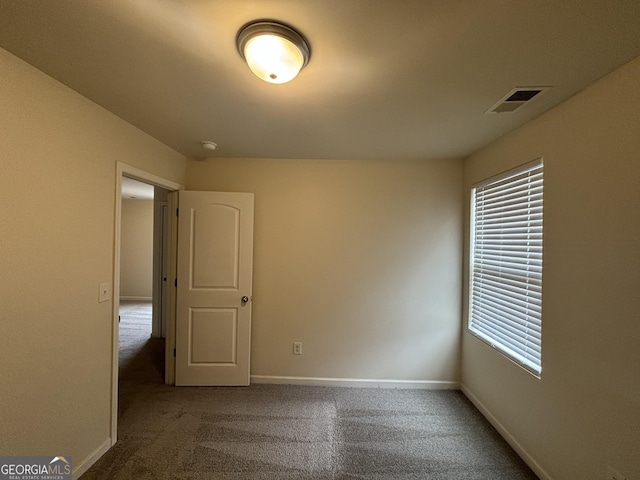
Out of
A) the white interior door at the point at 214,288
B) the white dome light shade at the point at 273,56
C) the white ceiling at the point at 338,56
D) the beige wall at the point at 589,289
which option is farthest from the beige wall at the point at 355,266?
the white dome light shade at the point at 273,56

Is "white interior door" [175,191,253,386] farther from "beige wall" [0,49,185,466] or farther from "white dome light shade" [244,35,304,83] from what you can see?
"white dome light shade" [244,35,304,83]

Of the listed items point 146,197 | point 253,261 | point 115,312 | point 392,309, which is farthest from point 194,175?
point 146,197

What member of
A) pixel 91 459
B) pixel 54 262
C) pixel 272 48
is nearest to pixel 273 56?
pixel 272 48

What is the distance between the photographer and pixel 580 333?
146 centimetres

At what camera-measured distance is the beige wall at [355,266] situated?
2760 millimetres

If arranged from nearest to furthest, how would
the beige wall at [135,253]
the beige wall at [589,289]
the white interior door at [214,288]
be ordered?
the beige wall at [589,289]
the white interior door at [214,288]
the beige wall at [135,253]

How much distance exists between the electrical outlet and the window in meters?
0.52

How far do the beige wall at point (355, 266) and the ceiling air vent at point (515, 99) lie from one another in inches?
42.6

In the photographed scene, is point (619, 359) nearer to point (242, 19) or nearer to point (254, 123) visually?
point (242, 19)

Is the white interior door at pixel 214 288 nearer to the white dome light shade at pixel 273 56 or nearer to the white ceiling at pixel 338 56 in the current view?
the white ceiling at pixel 338 56

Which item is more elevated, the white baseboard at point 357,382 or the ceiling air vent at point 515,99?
the ceiling air vent at point 515,99

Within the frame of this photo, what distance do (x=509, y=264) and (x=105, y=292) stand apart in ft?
9.86

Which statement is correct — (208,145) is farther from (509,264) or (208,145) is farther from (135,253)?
(135,253)

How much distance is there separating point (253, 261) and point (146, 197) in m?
4.88
